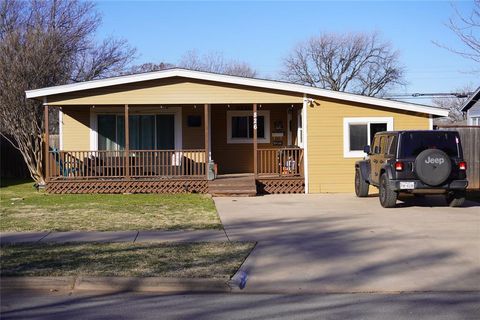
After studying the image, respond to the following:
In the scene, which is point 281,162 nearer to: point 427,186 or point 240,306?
point 427,186

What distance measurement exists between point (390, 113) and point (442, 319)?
44.6 ft

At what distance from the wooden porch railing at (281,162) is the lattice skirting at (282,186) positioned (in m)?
0.36

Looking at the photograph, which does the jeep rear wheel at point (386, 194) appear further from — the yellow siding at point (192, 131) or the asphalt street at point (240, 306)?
the yellow siding at point (192, 131)

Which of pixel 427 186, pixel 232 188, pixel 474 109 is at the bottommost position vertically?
pixel 232 188

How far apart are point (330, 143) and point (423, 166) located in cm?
568

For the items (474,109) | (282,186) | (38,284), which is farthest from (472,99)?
(38,284)

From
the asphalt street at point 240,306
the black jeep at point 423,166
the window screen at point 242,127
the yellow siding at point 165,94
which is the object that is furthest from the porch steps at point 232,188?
the asphalt street at point 240,306

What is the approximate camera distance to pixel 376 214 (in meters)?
13.2

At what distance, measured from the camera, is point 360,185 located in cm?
1700

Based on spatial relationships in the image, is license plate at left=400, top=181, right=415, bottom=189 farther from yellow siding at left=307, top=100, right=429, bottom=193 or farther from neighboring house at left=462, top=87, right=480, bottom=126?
neighboring house at left=462, top=87, right=480, bottom=126

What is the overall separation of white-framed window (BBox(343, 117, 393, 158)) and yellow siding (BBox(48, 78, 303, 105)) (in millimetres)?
2979

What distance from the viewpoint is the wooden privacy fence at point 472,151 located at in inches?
759

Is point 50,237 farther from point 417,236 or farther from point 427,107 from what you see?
point 427,107

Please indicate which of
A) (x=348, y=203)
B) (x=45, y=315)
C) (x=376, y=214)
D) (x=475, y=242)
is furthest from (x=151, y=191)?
(x=45, y=315)
